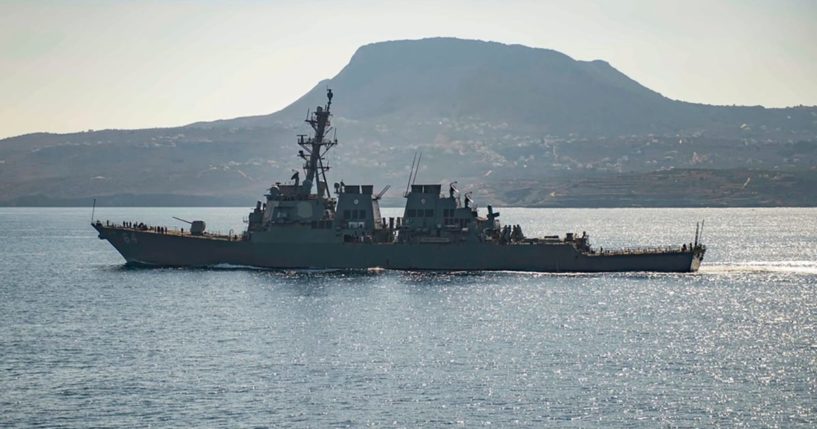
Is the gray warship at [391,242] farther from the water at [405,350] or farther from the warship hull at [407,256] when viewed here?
the water at [405,350]

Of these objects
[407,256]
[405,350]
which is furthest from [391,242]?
[405,350]

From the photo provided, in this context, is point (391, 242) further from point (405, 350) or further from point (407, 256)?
point (405, 350)

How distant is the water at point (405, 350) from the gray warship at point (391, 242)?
1.64 meters

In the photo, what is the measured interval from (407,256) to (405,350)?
102ft

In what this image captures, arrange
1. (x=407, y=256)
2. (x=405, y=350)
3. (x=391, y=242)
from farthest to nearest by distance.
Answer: (x=391, y=242) → (x=407, y=256) → (x=405, y=350)

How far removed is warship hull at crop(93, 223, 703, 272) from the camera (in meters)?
83.0

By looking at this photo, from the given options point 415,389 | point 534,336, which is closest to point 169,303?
point 534,336

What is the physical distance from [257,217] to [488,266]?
18236 mm

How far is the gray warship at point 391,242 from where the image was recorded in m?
82.9

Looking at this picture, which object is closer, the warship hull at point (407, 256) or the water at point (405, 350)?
the water at point (405, 350)

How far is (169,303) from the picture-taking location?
68062mm

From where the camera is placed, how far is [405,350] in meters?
52.3

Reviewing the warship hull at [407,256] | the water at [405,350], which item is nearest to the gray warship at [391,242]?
the warship hull at [407,256]

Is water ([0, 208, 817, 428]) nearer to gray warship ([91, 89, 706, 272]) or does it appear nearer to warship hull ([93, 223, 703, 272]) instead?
warship hull ([93, 223, 703, 272])
